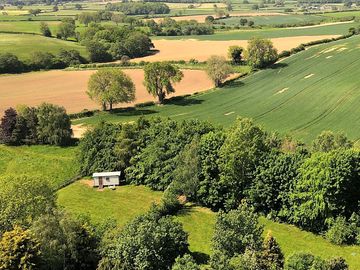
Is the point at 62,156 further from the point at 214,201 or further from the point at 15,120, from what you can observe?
the point at 214,201

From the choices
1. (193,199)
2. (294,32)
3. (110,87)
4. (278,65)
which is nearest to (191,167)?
(193,199)

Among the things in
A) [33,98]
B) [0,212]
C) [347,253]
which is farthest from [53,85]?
[347,253]

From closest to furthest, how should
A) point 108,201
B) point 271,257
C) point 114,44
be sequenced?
point 271,257 < point 108,201 < point 114,44

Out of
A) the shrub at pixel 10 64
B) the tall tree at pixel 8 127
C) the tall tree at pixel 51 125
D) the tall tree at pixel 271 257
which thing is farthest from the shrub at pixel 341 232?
the shrub at pixel 10 64

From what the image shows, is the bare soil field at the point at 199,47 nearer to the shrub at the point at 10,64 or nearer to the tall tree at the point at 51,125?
the shrub at the point at 10,64

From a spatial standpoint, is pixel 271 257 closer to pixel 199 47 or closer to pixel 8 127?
pixel 8 127

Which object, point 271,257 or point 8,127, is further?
point 8,127

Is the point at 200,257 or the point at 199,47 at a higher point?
the point at 199,47
